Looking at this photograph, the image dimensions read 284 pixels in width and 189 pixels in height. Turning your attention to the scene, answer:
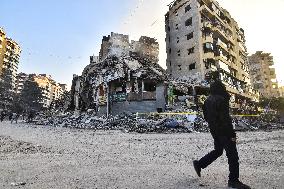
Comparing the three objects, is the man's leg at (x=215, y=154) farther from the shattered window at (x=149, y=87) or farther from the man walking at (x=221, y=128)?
the shattered window at (x=149, y=87)

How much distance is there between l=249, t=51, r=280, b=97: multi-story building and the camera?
8688cm

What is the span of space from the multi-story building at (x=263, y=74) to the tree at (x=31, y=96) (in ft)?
220

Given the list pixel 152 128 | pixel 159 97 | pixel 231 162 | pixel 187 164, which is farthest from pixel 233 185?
pixel 159 97

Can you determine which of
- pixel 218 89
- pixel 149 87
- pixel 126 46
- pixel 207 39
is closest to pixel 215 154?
pixel 218 89

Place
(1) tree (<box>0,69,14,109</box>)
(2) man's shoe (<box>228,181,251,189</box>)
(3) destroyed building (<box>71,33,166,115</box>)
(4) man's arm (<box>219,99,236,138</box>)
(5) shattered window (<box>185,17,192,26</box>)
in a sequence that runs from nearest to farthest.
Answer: (2) man's shoe (<box>228,181,251,189</box>)
(4) man's arm (<box>219,99,236,138</box>)
(3) destroyed building (<box>71,33,166,115</box>)
(5) shattered window (<box>185,17,192,26</box>)
(1) tree (<box>0,69,14,109</box>)

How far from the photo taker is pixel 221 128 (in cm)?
338

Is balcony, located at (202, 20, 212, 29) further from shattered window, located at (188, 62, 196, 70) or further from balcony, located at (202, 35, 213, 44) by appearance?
shattered window, located at (188, 62, 196, 70)

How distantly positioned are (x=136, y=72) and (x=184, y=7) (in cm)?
2201

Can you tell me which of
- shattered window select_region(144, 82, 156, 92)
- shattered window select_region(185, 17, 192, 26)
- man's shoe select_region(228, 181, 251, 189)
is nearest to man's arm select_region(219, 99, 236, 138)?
man's shoe select_region(228, 181, 251, 189)

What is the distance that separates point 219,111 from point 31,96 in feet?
230

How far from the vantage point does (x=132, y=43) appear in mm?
44969

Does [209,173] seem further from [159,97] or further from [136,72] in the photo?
[136,72]

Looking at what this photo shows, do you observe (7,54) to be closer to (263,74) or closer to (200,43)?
(200,43)

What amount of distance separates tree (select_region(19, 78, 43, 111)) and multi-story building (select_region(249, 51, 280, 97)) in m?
67.2
